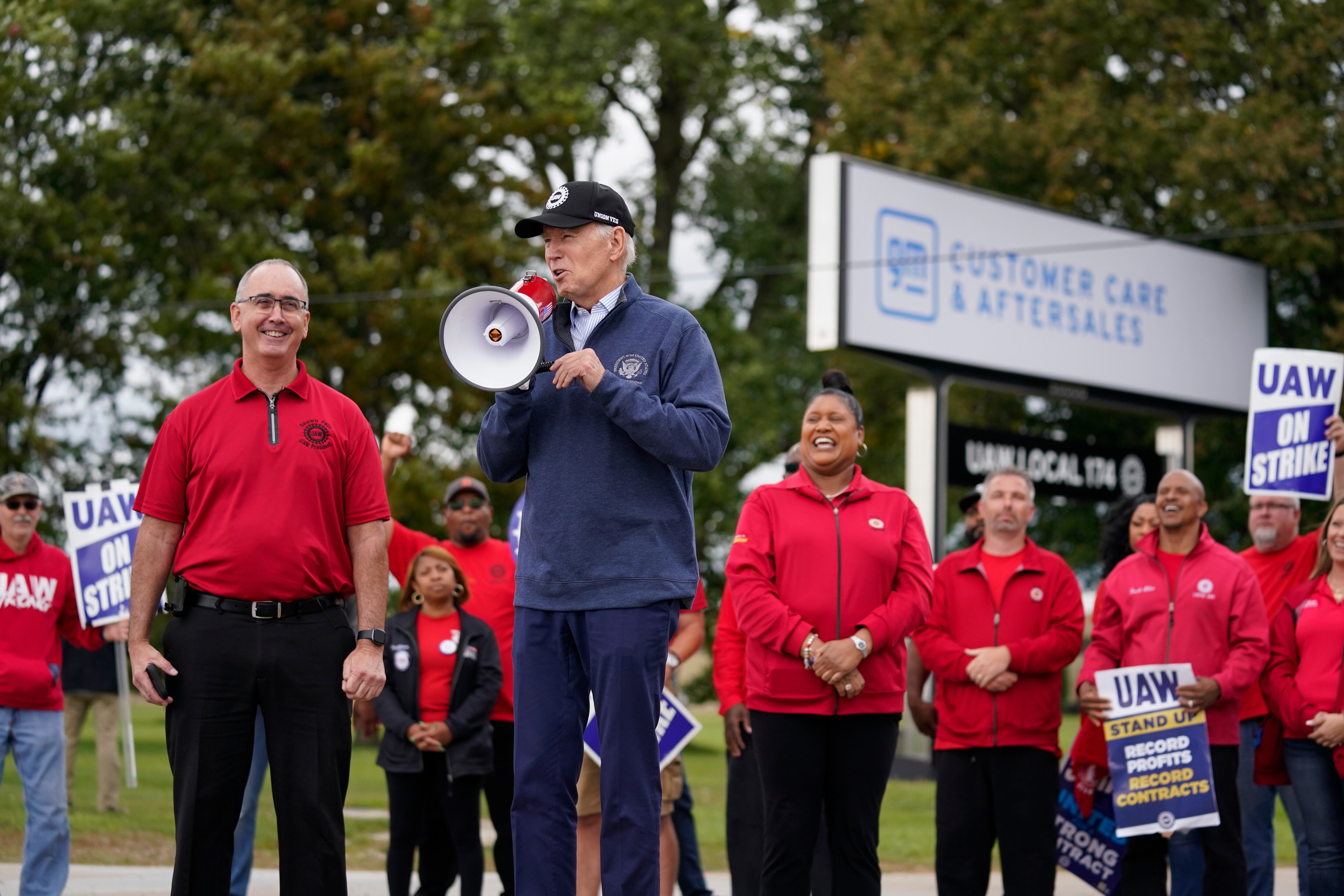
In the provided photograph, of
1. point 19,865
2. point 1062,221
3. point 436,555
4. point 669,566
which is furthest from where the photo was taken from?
point 1062,221

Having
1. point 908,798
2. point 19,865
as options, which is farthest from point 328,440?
point 908,798

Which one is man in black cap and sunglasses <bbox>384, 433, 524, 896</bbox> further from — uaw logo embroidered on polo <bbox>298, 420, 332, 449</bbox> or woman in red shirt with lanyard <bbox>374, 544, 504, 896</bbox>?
uaw logo embroidered on polo <bbox>298, 420, 332, 449</bbox>

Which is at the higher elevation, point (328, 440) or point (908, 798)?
point (328, 440)

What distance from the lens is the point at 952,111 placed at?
2298 cm

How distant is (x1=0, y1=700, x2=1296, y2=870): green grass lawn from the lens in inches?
430

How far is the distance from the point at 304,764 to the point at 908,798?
12096 millimetres

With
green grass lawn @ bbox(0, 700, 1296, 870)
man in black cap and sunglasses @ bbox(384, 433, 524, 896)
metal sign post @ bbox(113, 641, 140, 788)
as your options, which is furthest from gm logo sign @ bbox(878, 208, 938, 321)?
metal sign post @ bbox(113, 641, 140, 788)

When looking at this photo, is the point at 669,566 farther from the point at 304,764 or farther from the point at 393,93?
the point at 393,93

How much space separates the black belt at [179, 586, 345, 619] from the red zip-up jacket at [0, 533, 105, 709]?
286 cm

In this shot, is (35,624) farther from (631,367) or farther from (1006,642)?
(1006,642)

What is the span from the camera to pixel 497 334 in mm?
4578

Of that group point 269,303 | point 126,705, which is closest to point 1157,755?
point 269,303

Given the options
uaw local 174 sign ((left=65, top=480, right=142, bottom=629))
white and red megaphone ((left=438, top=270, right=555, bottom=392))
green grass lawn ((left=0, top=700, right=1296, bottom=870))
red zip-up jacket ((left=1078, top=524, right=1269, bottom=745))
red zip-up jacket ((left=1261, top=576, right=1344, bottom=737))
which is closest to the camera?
white and red megaphone ((left=438, top=270, right=555, bottom=392))

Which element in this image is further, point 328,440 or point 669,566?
point 328,440
